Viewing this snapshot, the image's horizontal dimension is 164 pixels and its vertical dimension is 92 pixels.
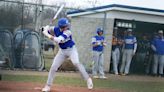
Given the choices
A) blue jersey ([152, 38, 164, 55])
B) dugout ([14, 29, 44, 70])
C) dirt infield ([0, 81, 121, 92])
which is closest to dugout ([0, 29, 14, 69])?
dugout ([14, 29, 44, 70])

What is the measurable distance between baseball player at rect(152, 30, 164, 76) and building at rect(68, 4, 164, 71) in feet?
3.81

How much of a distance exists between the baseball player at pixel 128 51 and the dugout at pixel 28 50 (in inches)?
A: 132

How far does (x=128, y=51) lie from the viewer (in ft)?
61.5

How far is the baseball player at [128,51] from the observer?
18.6 m

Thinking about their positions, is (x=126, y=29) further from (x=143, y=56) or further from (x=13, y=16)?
(x=13, y=16)

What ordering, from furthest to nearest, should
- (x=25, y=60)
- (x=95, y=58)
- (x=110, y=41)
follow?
(x=110, y=41) → (x=25, y=60) → (x=95, y=58)

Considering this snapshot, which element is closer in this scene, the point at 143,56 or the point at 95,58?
the point at 95,58

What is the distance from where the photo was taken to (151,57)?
19.8m

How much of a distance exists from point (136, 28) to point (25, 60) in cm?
506

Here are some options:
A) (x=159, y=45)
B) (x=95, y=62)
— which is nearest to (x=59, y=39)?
(x=95, y=62)

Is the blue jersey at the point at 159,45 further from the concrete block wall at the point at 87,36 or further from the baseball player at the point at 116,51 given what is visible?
the concrete block wall at the point at 87,36

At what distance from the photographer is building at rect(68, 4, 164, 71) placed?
19188 millimetres

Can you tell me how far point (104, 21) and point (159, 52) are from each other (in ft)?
8.52

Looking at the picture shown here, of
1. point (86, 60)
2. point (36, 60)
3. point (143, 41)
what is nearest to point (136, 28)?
point (143, 41)
